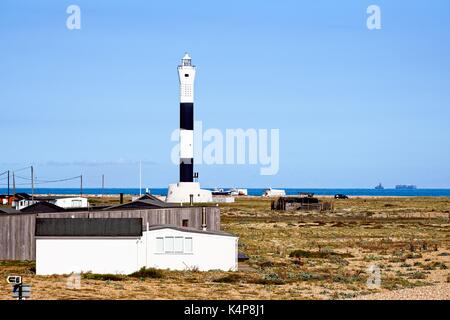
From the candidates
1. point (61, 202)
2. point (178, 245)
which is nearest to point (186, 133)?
point (61, 202)

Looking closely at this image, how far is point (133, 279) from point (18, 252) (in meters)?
11.9

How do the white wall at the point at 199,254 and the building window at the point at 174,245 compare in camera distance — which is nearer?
the white wall at the point at 199,254

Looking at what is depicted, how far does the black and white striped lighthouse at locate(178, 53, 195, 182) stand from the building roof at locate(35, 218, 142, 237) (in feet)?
229

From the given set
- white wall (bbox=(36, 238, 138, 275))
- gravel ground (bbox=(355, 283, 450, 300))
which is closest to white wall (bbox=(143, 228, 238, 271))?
white wall (bbox=(36, 238, 138, 275))

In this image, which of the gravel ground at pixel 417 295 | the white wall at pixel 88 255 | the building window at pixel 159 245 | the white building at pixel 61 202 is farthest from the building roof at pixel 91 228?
the white building at pixel 61 202

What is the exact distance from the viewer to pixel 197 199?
121500 mm

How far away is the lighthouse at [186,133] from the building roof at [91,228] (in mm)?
69838

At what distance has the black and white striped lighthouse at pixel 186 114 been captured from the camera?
109312 mm

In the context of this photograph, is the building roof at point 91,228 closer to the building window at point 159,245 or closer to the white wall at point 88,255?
the white wall at point 88,255

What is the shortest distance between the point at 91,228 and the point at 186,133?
70391mm

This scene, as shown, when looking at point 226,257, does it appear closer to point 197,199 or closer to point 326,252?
point 326,252

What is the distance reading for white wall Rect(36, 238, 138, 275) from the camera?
3953cm
